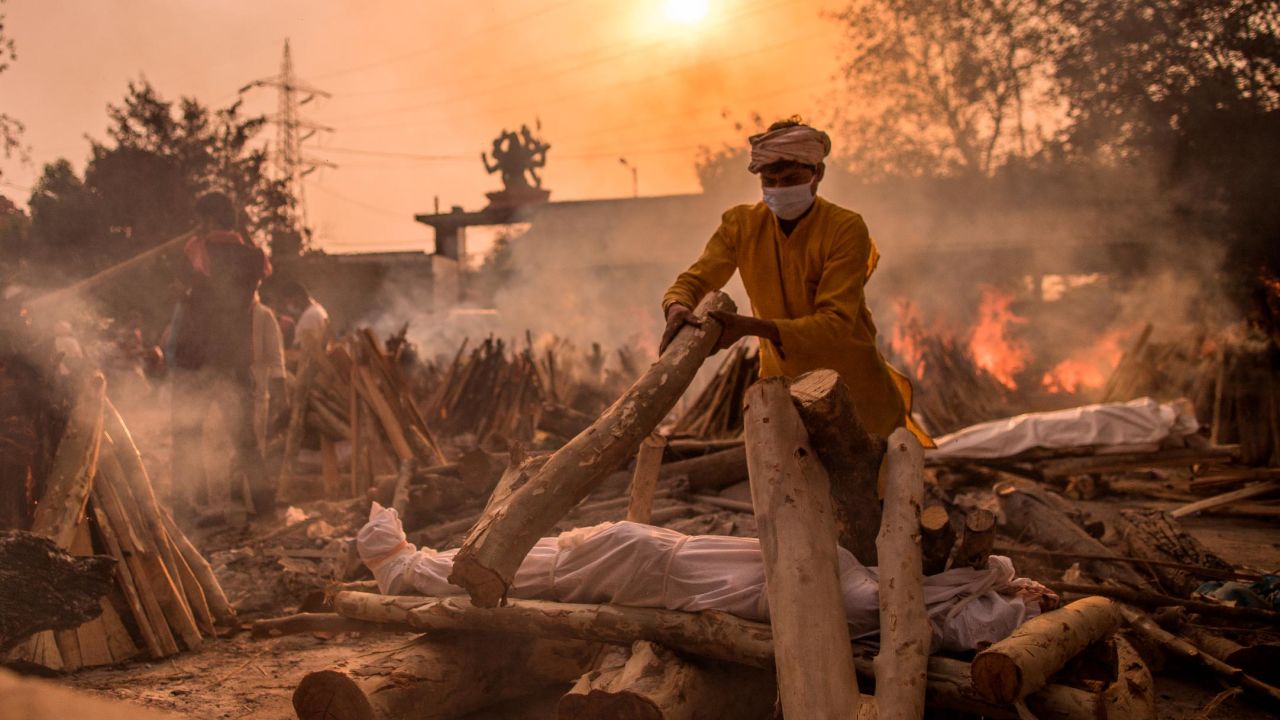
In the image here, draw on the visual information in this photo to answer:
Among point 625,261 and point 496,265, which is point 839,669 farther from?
point 496,265

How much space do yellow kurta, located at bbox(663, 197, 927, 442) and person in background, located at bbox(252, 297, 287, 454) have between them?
4.67 meters

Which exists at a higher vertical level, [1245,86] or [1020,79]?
[1020,79]

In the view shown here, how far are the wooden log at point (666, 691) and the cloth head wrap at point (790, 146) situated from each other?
6.05 feet

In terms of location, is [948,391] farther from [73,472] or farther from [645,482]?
[73,472]

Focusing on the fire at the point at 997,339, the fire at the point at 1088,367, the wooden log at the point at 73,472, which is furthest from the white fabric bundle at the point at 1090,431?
the fire at the point at 997,339

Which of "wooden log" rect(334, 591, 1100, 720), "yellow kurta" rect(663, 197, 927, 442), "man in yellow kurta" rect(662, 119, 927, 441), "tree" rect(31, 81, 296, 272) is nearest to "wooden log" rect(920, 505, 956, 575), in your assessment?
"wooden log" rect(334, 591, 1100, 720)

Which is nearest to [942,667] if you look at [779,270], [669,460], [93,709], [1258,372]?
[779,270]

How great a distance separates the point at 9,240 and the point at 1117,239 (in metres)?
17.9

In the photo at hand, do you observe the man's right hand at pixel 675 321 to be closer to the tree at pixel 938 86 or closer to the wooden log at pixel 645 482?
the wooden log at pixel 645 482

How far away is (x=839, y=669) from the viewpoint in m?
2.36

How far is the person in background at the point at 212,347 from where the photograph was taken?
6.43 metres

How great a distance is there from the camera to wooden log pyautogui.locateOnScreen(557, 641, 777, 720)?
247 cm

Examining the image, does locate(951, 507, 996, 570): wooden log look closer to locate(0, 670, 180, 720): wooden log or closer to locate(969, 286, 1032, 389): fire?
locate(0, 670, 180, 720): wooden log

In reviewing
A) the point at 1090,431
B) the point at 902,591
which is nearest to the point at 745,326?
the point at 902,591
